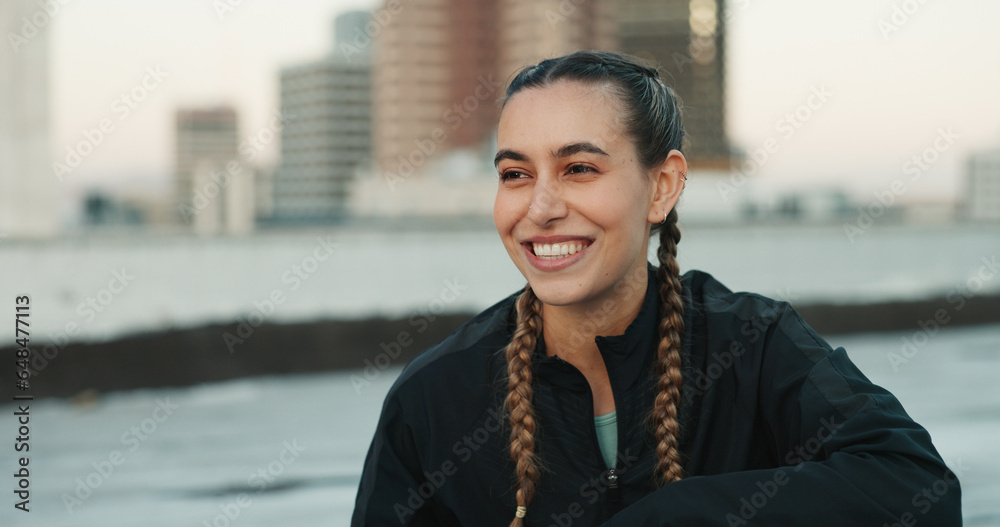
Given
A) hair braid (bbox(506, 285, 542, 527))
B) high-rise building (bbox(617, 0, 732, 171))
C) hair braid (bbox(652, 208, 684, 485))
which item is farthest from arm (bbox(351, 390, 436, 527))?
high-rise building (bbox(617, 0, 732, 171))

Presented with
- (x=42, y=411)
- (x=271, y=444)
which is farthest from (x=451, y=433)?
(x=42, y=411)

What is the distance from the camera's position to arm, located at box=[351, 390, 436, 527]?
4.98 ft

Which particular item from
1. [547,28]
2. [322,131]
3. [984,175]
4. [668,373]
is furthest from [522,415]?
[322,131]

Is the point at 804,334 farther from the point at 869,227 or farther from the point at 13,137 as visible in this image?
the point at 13,137

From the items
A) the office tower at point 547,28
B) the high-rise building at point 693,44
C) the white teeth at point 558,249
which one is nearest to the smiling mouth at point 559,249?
the white teeth at point 558,249

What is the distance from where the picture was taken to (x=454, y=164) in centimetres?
5103

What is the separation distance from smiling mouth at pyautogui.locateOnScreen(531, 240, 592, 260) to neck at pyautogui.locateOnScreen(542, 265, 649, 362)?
0.39ft

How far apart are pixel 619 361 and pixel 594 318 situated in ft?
0.38

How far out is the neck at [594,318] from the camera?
63.4 inches

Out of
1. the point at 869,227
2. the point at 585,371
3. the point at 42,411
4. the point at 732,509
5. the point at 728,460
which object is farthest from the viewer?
the point at 869,227

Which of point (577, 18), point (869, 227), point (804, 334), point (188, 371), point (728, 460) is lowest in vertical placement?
point (188, 371)

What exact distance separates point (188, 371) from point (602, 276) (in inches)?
343

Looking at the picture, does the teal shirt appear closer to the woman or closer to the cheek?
the woman

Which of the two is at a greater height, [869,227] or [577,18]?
[577,18]
